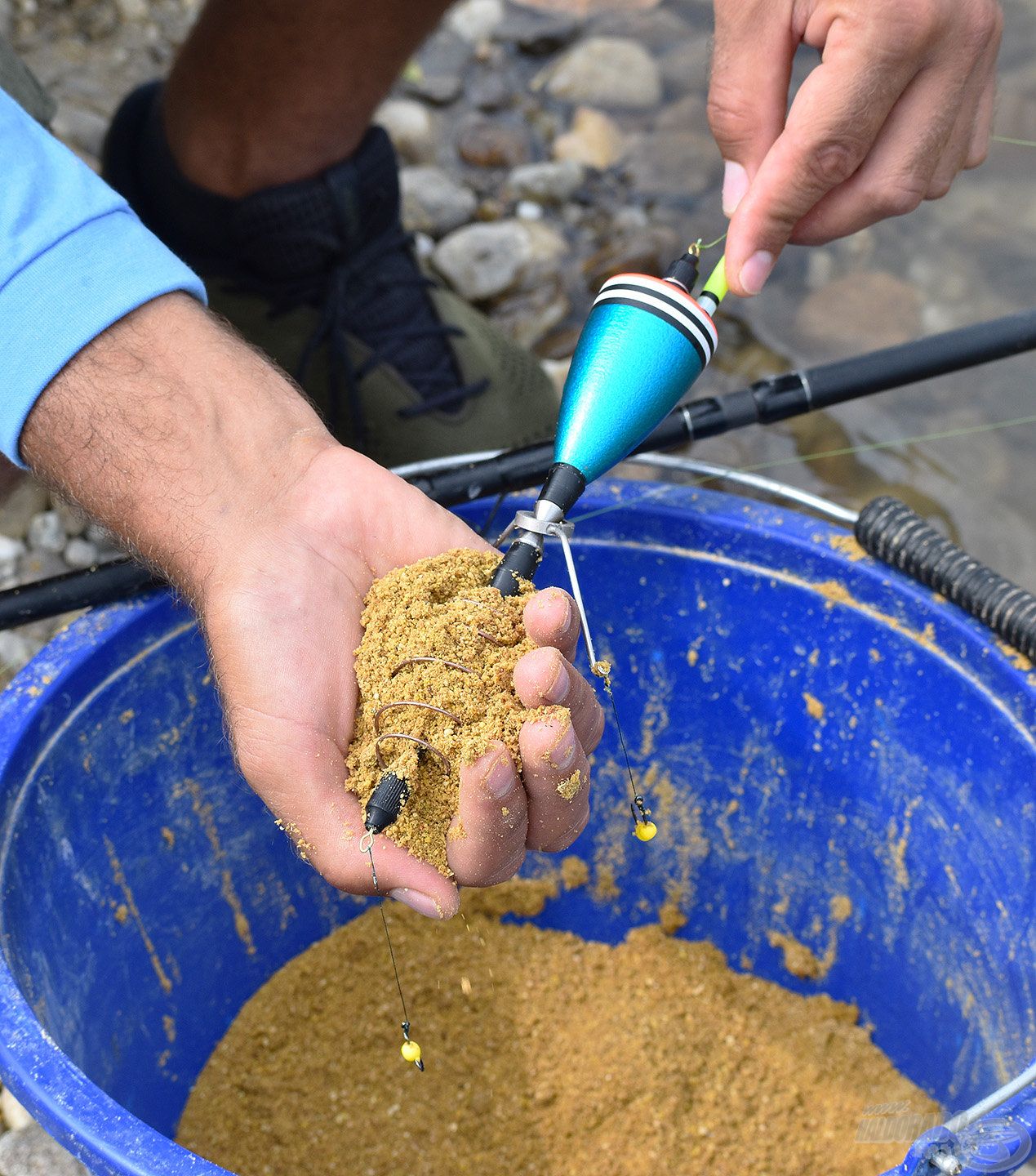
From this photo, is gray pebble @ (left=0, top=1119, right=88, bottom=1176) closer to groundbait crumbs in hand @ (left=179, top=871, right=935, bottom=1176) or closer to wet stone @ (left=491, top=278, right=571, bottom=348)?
groundbait crumbs in hand @ (left=179, top=871, right=935, bottom=1176)

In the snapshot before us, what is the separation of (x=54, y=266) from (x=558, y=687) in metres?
0.65

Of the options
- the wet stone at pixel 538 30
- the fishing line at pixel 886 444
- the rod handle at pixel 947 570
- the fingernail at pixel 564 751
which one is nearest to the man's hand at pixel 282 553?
the fingernail at pixel 564 751

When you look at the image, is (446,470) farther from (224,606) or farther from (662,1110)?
(662,1110)

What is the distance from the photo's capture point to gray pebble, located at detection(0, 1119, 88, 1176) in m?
1.42

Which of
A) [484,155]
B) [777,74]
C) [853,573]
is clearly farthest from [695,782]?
[484,155]

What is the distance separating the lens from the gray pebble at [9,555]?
2035 mm

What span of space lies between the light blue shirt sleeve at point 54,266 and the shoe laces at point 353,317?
0.71 metres

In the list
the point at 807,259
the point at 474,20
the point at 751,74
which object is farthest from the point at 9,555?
the point at 474,20

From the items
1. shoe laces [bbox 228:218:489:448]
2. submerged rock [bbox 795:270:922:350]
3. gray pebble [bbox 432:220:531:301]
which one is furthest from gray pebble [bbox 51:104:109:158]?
submerged rock [bbox 795:270:922:350]

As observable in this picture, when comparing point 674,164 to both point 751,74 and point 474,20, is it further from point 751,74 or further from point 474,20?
point 751,74

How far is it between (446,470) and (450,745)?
478 millimetres

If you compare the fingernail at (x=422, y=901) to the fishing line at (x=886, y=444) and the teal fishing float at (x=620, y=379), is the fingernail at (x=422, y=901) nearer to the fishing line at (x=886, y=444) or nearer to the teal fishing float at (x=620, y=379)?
the teal fishing float at (x=620, y=379)

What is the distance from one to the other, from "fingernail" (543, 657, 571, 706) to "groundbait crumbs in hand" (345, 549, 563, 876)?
13mm

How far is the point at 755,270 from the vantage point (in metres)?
1.22
